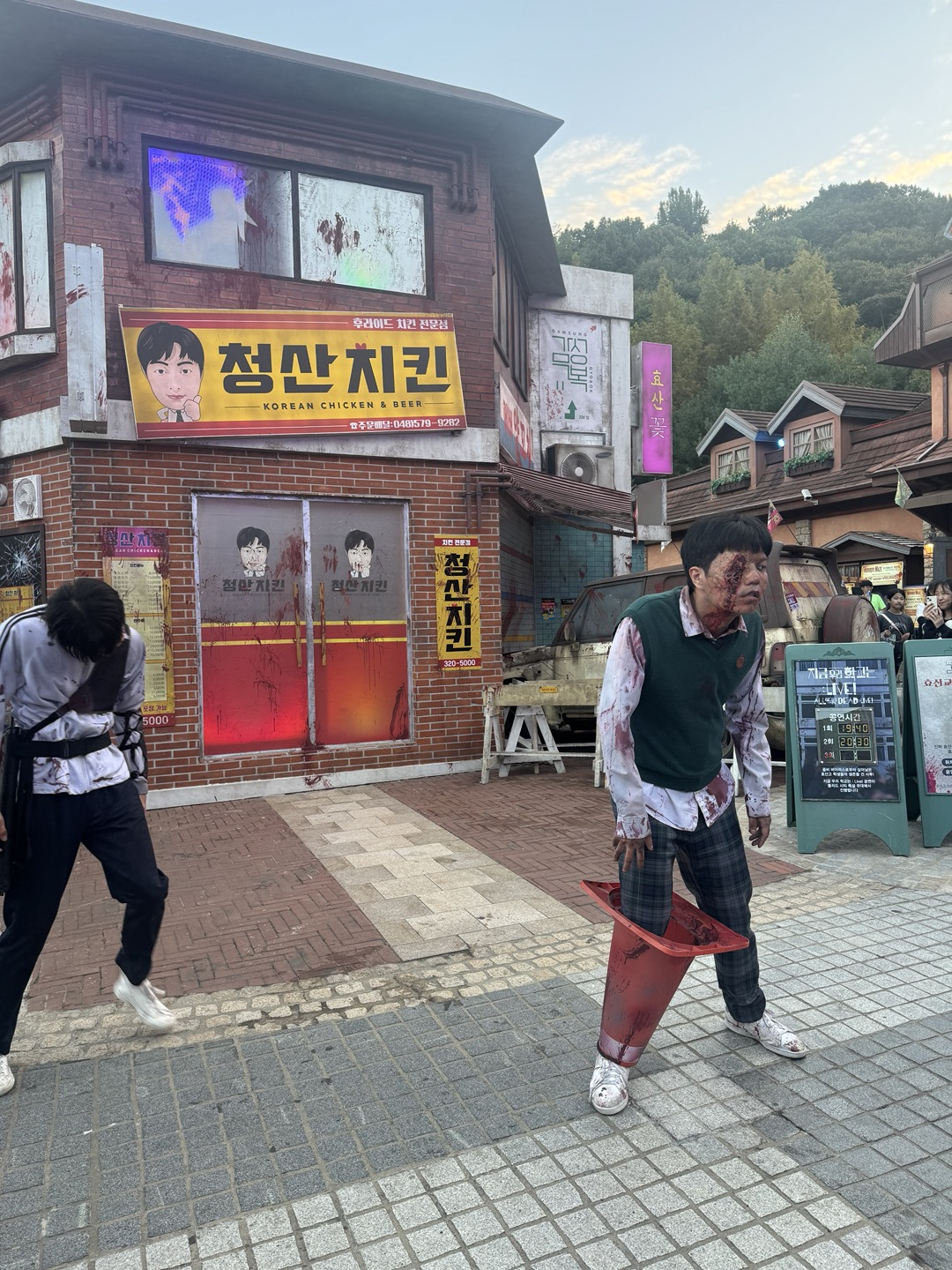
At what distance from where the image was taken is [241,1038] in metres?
3.42

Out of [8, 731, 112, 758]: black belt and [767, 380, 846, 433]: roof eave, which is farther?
[767, 380, 846, 433]: roof eave

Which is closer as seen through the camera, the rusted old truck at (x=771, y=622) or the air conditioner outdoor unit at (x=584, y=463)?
the rusted old truck at (x=771, y=622)

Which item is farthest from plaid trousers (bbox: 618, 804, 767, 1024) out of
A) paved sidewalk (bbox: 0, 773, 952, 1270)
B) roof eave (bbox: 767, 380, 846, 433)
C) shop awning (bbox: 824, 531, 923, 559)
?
roof eave (bbox: 767, 380, 846, 433)

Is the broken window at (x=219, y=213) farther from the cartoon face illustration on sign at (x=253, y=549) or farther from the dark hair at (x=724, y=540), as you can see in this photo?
the dark hair at (x=724, y=540)

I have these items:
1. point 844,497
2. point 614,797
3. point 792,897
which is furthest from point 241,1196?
point 844,497

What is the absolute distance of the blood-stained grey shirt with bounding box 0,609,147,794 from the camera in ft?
10.3

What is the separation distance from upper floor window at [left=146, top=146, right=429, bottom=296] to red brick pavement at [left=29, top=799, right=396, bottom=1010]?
17.5 feet

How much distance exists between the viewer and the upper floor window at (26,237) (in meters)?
7.57

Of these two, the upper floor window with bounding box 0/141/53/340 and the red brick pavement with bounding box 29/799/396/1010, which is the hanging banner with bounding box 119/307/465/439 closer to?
the upper floor window with bounding box 0/141/53/340

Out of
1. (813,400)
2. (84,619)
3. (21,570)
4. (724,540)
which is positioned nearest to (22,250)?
(21,570)

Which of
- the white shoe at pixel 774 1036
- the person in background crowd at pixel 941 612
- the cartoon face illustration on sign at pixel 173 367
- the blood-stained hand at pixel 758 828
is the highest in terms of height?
the cartoon face illustration on sign at pixel 173 367

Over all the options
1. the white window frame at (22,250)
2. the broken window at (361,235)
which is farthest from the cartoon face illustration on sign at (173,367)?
the broken window at (361,235)

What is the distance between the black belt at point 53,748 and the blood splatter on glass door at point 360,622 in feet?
16.4

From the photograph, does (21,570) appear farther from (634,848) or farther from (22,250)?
(634,848)
